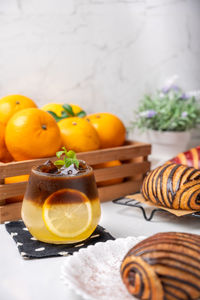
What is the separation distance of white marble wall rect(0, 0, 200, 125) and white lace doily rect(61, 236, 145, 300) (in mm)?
628

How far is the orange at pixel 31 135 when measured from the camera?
81 centimetres

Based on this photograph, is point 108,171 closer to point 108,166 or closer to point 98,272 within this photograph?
point 108,166

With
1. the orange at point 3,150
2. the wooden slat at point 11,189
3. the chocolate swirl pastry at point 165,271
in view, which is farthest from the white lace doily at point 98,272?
the orange at point 3,150

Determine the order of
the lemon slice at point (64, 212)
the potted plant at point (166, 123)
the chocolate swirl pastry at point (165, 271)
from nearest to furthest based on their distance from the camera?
the chocolate swirl pastry at point (165, 271)
the lemon slice at point (64, 212)
the potted plant at point (166, 123)

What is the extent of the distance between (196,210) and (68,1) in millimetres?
729

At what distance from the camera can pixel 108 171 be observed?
0.93 meters

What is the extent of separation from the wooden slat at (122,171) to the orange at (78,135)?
6 centimetres

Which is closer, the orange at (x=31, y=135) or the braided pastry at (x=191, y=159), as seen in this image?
the orange at (x=31, y=135)

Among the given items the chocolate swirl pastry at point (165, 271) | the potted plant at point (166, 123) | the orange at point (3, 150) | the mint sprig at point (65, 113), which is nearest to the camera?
the chocolate swirl pastry at point (165, 271)

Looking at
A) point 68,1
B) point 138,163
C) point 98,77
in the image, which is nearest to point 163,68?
point 98,77

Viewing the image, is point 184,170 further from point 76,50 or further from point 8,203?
point 76,50

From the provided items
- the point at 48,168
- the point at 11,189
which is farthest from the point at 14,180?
the point at 48,168

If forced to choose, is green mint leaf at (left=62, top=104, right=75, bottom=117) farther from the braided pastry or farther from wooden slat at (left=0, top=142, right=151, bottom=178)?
the braided pastry

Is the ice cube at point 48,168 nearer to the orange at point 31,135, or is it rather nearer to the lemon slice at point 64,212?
the lemon slice at point 64,212
